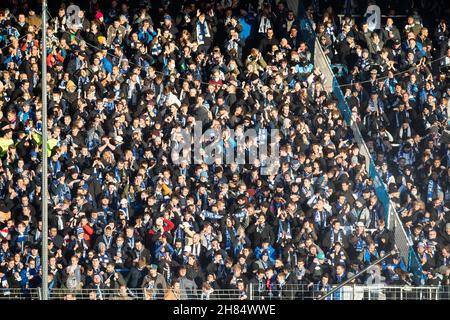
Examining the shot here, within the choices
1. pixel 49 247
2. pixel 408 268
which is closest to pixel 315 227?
pixel 408 268

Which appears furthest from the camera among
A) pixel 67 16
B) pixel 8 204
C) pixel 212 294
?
pixel 67 16

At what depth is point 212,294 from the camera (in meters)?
30.6

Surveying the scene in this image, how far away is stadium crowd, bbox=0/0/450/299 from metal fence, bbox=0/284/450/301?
10 centimetres

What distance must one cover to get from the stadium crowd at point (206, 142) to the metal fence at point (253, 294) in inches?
3.8

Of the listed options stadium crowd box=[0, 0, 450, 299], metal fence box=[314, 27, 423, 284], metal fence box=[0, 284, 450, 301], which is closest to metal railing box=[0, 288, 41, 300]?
metal fence box=[0, 284, 450, 301]

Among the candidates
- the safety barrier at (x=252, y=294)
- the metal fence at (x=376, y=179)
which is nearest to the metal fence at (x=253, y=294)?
the safety barrier at (x=252, y=294)

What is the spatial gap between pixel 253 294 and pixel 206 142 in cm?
452

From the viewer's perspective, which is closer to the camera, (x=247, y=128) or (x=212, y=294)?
(x=212, y=294)

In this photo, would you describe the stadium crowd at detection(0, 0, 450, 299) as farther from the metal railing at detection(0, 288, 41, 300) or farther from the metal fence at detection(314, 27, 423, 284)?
the metal railing at detection(0, 288, 41, 300)

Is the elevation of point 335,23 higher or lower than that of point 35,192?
higher

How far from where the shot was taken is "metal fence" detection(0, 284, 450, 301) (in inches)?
1192

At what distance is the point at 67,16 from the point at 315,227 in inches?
264

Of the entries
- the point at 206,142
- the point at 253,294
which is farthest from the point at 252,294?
the point at 206,142

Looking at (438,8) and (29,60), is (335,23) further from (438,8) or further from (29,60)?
(29,60)
